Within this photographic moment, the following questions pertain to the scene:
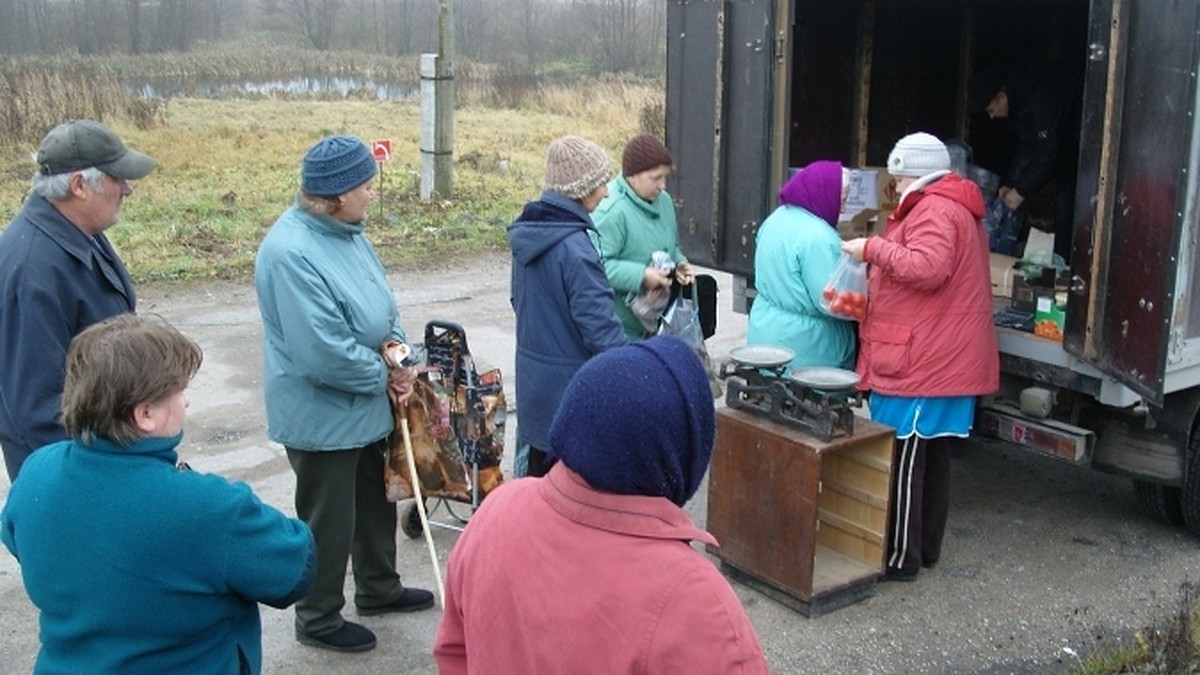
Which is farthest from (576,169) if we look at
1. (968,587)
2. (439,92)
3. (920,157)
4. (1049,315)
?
(439,92)

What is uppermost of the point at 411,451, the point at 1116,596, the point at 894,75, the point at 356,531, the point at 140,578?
the point at 894,75

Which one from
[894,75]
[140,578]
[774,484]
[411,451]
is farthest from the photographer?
[894,75]

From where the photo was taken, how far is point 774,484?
446cm

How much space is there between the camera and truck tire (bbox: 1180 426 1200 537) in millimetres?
4934

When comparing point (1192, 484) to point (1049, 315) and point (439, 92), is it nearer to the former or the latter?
point (1049, 315)

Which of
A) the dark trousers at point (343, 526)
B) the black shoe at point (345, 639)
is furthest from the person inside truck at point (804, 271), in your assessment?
the black shoe at point (345, 639)

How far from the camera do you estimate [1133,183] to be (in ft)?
13.4

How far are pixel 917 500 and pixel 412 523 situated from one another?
2.05 meters

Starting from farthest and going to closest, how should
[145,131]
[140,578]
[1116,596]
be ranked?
1. [145,131]
2. [1116,596]
3. [140,578]

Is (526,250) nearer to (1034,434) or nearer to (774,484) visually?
(774,484)

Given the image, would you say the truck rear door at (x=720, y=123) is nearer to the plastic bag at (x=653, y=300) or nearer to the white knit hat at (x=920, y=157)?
the plastic bag at (x=653, y=300)

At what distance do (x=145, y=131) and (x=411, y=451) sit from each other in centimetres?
1453

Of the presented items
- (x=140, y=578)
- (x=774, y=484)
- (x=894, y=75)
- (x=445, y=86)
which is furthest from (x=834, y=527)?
(x=445, y=86)

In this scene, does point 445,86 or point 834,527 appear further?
point 445,86
